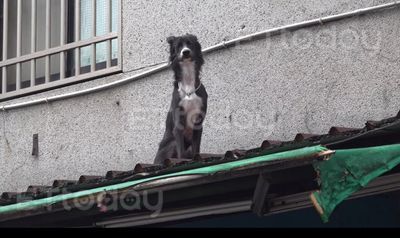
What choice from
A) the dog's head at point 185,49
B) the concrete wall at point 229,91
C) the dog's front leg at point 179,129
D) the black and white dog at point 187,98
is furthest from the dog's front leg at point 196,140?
the dog's head at point 185,49

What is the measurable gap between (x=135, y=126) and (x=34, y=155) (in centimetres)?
168

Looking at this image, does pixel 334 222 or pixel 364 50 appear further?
pixel 364 50

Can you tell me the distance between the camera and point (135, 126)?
39.2 ft

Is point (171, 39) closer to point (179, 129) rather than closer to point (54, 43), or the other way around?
point (179, 129)

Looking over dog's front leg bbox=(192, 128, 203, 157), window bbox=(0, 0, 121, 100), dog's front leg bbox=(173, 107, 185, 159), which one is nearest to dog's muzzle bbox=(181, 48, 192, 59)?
dog's front leg bbox=(173, 107, 185, 159)

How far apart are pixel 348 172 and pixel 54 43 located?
24.1ft

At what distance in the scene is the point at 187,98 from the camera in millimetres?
10812

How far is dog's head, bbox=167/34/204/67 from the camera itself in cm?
1084

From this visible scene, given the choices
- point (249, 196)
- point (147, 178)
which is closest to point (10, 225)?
point (147, 178)

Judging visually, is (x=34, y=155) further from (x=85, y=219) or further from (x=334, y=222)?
(x=334, y=222)

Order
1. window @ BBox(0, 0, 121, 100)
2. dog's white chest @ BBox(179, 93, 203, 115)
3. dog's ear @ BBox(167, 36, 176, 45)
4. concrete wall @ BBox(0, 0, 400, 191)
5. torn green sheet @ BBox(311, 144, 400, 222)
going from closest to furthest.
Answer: torn green sheet @ BBox(311, 144, 400, 222), concrete wall @ BBox(0, 0, 400, 191), dog's white chest @ BBox(179, 93, 203, 115), dog's ear @ BBox(167, 36, 176, 45), window @ BBox(0, 0, 121, 100)

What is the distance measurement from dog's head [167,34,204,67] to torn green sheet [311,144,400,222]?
4.07m

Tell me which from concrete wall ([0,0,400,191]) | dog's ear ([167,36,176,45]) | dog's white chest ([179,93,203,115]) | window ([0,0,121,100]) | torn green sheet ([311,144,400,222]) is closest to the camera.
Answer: torn green sheet ([311,144,400,222])

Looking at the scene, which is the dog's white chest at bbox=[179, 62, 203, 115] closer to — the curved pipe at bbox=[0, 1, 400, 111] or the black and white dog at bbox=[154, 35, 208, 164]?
the black and white dog at bbox=[154, 35, 208, 164]
